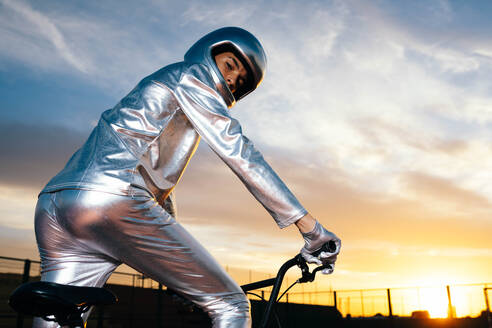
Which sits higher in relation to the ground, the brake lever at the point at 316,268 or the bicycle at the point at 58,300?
the brake lever at the point at 316,268

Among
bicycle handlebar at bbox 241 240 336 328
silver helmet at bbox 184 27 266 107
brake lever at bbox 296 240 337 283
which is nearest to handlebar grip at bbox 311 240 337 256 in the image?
brake lever at bbox 296 240 337 283

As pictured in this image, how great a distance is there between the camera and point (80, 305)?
5.71ft

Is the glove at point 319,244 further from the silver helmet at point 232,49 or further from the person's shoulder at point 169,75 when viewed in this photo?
the person's shoulder at point 169,75

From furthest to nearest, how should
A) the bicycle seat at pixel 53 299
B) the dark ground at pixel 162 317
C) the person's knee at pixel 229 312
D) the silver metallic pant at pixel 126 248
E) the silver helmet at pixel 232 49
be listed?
the dark ground at pixel 162 317 → the silver helmet at pixel 232 49 → the person's knee at pixel 229 312 → the silver metallic pant at pixel 126 248 → the bicycle seat at pixel 53 299

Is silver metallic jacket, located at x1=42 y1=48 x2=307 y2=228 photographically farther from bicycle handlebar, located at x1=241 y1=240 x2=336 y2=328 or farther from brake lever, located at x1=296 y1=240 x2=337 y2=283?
bicycle handlebar, located at x1=241 y1=240 x2=336 y2=328

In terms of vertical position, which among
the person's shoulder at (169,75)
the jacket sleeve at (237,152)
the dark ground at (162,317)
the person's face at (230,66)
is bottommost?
the dark ground at (162,317)

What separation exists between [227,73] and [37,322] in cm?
171

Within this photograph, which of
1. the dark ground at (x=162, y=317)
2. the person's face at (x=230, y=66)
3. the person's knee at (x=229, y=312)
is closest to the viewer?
the person's knee at (x=229, y=312)

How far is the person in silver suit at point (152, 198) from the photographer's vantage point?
1.91m

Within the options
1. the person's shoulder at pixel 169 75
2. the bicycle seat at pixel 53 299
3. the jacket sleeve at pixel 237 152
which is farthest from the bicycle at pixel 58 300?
the person's shoulder at pixel 169 75

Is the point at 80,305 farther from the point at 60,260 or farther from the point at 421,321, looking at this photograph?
the point at 421,321

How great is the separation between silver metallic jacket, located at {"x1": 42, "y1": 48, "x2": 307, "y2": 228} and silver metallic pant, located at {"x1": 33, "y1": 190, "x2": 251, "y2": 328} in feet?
0.26

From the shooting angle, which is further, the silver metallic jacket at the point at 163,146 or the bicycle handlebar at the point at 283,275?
the bicycle handlebar at the point at 283,275

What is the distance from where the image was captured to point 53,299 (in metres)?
1.67
